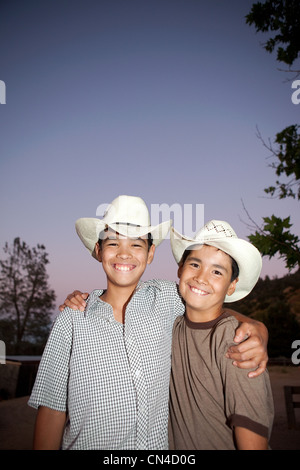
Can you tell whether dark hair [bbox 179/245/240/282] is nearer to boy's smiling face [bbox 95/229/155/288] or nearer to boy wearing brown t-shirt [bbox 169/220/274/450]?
boy wearing brown t-shirt [bbox 169/220/274/450]

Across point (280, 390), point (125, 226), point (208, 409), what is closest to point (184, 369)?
point (208, 409)

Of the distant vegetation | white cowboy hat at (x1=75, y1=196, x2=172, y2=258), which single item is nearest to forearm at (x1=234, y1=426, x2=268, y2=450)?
white cowboy hat at (x1=75, y1=196, x2=172, y2=258)

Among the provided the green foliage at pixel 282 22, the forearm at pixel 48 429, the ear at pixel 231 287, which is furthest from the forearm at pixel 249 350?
the green foliage at pixel 282 22

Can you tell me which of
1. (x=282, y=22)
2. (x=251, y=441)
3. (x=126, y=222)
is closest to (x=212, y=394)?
(x=251, y=441)

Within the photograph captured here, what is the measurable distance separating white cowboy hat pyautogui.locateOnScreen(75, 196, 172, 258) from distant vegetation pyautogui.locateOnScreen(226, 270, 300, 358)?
62.1ft

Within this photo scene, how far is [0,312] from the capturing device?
2736 cm

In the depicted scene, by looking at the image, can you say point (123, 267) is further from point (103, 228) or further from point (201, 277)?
point (201, 277)

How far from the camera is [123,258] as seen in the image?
2178 mm

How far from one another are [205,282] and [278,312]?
22.3m

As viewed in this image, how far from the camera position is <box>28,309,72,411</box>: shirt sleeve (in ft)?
6.12

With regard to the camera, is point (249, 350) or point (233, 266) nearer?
point (249, 350)

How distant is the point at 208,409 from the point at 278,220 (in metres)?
1.99

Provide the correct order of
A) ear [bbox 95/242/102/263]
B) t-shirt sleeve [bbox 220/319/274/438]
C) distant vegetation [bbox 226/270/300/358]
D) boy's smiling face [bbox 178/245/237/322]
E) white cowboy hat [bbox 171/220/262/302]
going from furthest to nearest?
1. distant vegetation [bbox 226/270/300/358]
2. ear [bbox 95/242/102/263]
3. white cowboy hat [bbox 171/220/262/302]
4. boy's smiling face [bbox 178/245/237/322]
5. t-shirt sleeve [bbox 220/319/274/438]

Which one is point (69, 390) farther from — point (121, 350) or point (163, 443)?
point (163, 443)
